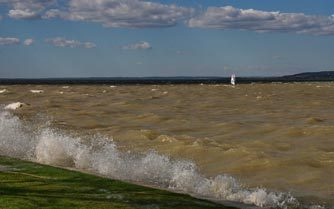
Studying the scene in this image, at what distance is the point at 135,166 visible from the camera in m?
19.6

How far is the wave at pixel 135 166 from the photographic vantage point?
50.1 ft

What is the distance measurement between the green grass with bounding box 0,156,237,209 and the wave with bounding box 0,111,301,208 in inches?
69.0

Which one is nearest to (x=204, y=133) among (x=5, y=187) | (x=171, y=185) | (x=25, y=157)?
(x=25, y=157)

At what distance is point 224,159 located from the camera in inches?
843

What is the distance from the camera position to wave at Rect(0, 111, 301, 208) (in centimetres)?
1527

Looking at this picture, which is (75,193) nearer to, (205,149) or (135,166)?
(135,166)

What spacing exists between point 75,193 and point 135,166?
6.45 metres

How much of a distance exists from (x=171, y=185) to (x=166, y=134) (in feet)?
37.0

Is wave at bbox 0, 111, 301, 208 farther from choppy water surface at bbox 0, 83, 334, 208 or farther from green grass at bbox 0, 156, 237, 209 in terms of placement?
green grass at bbox 0, 156, 237, 209

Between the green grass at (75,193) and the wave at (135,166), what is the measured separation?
175cm

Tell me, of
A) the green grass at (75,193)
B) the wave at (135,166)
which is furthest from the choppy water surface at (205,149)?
the green grass at (75,193)

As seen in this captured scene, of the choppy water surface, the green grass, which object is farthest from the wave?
the green grass

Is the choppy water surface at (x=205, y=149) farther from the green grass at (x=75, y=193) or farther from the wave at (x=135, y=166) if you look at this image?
the green grass at (x=75, y=193)

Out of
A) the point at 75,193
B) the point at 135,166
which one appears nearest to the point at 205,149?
the point at 135,166
